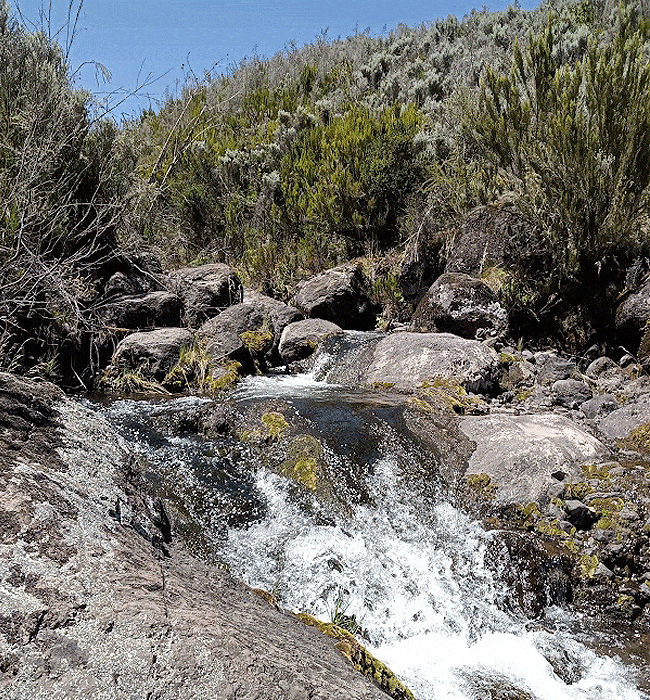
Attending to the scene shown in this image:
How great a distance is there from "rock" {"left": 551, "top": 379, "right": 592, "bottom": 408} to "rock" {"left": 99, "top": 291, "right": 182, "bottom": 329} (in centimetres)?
504

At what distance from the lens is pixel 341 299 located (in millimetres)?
10250

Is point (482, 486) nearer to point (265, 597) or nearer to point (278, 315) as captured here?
point (265, 597)

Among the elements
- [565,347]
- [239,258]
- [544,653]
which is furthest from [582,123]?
[239,258]

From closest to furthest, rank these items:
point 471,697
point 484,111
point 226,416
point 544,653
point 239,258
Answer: point 471,697, point 544,653, point 226,416, point 484,111, point 239,258

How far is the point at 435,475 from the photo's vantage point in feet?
16.1

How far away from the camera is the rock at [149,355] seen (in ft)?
22.7

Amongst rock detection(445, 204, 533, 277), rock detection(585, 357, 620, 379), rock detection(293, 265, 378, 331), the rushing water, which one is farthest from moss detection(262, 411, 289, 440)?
rock detection(293, 265, 378, 331)

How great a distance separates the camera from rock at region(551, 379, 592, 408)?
243 inches

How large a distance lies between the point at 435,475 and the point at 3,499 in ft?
13.1

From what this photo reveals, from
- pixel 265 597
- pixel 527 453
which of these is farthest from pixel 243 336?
pixel 265 597

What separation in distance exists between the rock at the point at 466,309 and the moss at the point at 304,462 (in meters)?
4.10

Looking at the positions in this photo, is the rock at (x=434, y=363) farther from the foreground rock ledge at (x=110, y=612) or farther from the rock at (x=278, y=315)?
the foreground rock ledge at (x=110, y=612)

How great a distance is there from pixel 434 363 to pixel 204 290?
3.84 metres

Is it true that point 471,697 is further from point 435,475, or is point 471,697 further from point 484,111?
point 484,111
